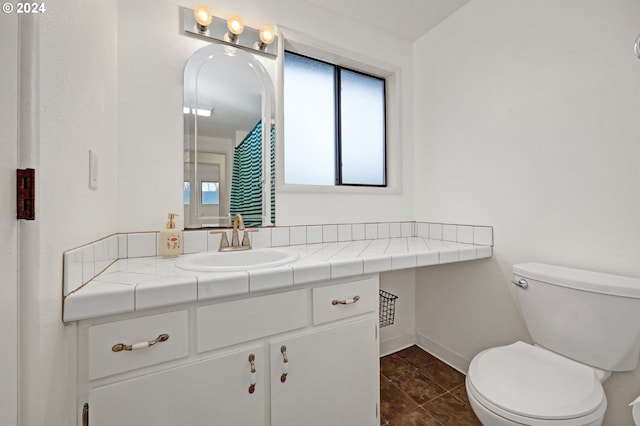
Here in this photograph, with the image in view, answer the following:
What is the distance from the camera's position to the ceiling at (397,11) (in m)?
1.76

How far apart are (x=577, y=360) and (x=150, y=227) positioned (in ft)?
6.45

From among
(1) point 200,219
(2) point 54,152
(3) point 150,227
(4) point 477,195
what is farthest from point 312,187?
(2) point 54,152

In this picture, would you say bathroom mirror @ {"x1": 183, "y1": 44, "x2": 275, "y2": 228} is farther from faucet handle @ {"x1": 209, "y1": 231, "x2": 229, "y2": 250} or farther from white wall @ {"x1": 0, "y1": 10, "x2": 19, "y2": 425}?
white wall @ {"x1": 0, "y1": 10, "x2": 19, "y2": 425}

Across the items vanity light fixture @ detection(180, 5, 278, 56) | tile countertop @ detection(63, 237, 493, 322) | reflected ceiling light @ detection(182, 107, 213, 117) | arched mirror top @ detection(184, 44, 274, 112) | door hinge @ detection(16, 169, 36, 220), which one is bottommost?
tile countertop @ detection(63, 237, 493, 322)

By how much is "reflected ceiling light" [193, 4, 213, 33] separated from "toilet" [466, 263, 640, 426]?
2.00 metres

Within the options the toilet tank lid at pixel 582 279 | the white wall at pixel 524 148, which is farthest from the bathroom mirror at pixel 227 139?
the toilet tank lid at pixel 582 279

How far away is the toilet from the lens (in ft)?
2.89

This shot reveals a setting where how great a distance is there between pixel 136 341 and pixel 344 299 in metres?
0.73

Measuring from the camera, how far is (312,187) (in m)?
1.76

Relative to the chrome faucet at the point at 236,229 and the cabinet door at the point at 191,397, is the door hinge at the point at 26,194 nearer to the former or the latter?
the cabinet door at the point at 191,397

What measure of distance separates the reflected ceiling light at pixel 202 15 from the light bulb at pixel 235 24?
100 mm

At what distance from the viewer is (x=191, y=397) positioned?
870 millimetres

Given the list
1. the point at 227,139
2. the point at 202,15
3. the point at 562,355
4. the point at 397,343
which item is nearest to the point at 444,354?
the point at 397,343

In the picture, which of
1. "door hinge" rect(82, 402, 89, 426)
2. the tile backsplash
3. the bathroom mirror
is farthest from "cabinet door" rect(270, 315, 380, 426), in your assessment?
the bathroom mirror
